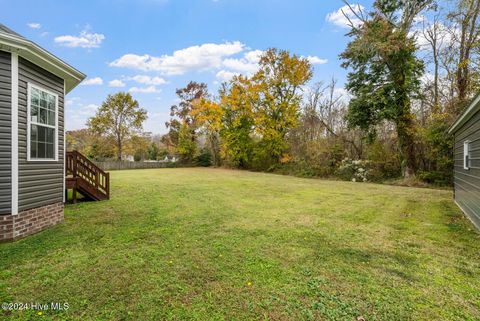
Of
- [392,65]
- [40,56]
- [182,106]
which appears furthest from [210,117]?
[40,56]

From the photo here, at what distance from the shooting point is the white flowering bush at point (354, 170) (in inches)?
569

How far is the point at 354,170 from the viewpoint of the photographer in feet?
49.3

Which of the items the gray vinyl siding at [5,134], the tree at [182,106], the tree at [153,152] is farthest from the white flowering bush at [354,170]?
the tree at [153,152]

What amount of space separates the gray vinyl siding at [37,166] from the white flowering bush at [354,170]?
14.3m

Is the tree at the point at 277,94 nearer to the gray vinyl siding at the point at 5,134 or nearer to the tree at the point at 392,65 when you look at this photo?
the tree at the point at 392,65

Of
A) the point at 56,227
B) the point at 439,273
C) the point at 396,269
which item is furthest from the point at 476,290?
the point at 56,227

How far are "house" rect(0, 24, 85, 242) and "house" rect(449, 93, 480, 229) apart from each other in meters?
7.91

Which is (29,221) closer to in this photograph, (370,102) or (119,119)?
(370,102)

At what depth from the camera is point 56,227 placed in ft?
16.2

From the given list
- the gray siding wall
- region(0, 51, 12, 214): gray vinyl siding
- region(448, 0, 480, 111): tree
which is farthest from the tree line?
region(0, 51, 12, 214): gray vinyl siding

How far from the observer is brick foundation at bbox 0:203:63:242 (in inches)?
160

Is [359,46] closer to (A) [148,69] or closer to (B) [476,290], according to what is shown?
(B) [476,290]

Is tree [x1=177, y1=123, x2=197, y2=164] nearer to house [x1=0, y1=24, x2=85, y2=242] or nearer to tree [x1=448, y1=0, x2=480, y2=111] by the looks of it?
house [x1=0, y1=24, x2=85, y2=242]

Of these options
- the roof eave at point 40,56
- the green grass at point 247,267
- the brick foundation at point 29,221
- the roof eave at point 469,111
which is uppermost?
the roof eave at point 40,56
